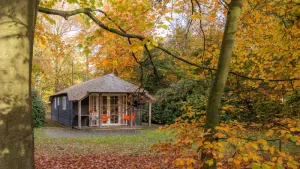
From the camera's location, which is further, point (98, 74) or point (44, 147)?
point (98, 74)

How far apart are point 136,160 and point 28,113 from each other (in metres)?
7.45

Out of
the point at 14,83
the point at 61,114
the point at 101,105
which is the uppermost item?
the point at 14,83

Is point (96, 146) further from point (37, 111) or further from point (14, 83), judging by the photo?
point (14, 83)

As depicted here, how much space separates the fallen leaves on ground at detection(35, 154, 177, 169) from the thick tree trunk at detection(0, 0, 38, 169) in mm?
6002

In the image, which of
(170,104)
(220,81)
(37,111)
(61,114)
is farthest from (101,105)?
(220,81)

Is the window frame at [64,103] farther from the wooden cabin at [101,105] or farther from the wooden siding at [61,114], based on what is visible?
the wooden cabin at [101,105]

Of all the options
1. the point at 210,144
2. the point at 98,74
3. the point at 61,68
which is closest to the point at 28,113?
the point at 210,144

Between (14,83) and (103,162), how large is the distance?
7.26 m

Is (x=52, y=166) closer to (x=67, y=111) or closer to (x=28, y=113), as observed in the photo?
(x=28, y=113)

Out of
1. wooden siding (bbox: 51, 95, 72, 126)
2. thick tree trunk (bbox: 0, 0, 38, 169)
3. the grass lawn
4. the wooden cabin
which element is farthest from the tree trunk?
wooden siding (bbox: 51, 95, 72, 126)

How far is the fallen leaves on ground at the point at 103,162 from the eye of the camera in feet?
26.4

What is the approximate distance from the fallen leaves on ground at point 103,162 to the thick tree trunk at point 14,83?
6002 mm

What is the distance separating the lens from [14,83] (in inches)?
71.1

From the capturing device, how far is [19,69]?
1832mm
